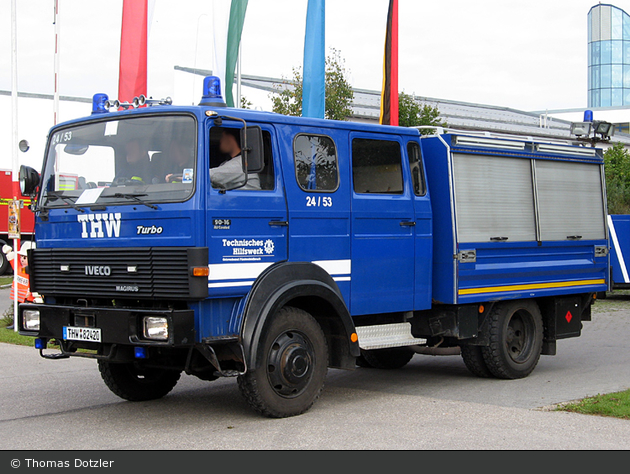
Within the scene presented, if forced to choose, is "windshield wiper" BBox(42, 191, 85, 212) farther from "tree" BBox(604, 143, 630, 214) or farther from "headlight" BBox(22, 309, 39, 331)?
"tree" BBox(604, 143, 630, 214)

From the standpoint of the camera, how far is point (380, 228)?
8008 mm

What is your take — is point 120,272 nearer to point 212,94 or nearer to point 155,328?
point 155,328

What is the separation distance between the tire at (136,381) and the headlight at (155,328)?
1.35 m

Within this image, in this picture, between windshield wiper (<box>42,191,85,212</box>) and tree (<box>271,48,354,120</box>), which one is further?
tree (<box>271,48,354,120</box>)

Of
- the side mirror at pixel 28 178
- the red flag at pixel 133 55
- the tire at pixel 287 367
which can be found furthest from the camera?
the red flag at pixel 133 55

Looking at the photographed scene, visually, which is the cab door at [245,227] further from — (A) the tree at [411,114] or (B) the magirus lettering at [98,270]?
(A) the tree at [411,114]

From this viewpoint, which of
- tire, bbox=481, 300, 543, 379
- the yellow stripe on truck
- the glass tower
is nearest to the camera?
the yellow stripe on truck

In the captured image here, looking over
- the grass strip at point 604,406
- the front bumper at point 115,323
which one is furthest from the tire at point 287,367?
the grass strip at point 604,406

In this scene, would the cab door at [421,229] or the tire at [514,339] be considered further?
the tire at [514,339]

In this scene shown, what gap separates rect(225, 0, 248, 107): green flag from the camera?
42.5 feet

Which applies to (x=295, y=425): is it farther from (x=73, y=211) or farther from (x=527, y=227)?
(x=527, y=227)

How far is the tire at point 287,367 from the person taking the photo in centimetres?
679

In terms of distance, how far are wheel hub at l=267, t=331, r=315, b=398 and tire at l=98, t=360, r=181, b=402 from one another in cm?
145

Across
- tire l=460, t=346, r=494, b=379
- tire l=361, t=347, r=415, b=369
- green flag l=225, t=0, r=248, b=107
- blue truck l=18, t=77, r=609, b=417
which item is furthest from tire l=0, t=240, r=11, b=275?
tire l=460, t=346, r=494, b=379
